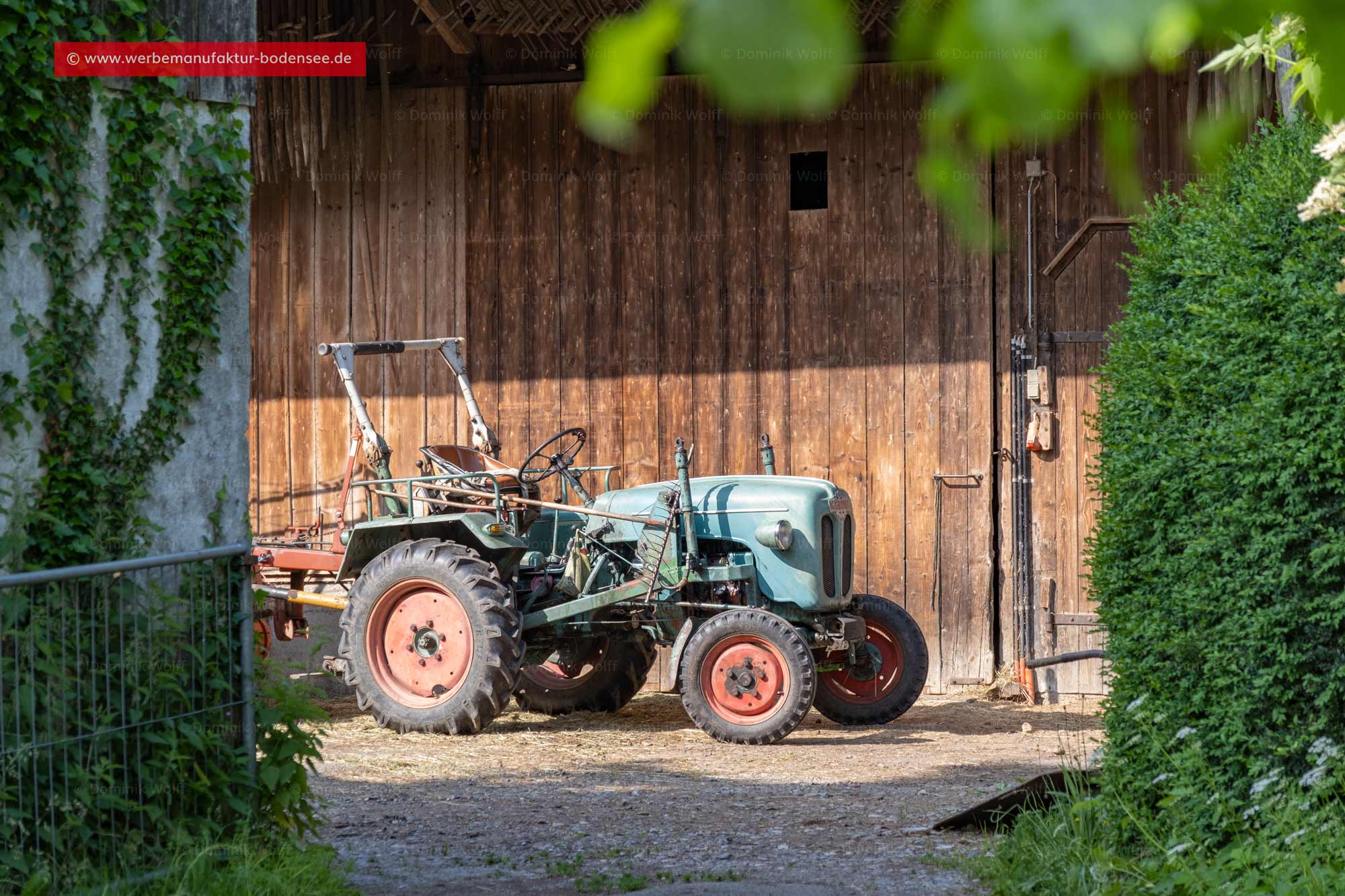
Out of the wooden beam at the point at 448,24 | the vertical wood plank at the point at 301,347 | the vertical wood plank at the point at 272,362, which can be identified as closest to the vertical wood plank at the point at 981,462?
A: the wooden beam at the point at 448,24

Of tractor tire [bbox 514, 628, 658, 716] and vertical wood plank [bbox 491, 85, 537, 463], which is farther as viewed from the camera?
vertical wood plank [bbox 491, 85, 537, 463]

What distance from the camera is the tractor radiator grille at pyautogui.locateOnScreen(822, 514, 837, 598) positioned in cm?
801

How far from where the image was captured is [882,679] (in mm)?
8148

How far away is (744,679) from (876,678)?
1.04m

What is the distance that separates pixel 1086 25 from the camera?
934mm

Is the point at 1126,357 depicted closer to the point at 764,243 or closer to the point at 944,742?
the point at 944,742

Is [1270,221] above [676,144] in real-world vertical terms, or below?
below

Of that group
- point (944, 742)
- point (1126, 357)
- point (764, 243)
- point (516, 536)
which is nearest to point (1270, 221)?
point (1126, 357)

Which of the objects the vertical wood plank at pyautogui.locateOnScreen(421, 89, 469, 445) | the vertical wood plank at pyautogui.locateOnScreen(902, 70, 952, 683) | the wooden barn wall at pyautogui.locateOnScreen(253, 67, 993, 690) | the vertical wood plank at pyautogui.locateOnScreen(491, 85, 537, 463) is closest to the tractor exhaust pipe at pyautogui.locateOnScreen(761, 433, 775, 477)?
the wooden barn wall at pyautogui.locateOnScreen(253, 67, 993, 690)

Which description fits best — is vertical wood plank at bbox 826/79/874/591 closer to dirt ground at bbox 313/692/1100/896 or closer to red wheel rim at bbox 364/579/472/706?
dirt ground at bbox 313/692/1100/896

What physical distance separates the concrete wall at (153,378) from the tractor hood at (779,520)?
3.56m

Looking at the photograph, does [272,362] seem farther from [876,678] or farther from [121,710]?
[121,710]

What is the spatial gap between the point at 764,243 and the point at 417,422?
8.87 feet

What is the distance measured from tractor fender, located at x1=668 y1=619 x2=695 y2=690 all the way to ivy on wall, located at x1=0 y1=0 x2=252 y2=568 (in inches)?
139
